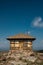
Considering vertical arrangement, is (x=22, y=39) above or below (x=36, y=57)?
above

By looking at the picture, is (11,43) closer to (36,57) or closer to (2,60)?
(2,60)

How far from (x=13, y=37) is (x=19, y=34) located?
2.88 ft

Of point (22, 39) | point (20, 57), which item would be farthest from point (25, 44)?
A: point (20, 57)

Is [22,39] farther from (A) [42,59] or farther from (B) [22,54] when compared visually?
(A) [42,59]

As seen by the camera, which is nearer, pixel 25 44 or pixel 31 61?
pixel 31 61

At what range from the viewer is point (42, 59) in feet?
46.3

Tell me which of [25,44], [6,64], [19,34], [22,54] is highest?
[19,34]

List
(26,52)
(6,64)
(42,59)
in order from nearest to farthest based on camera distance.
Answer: (6,64) → (42,59) → (26,52)

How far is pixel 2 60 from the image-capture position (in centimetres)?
1419

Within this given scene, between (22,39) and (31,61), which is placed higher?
(22,39)

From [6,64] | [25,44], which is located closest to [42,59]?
[25,44]

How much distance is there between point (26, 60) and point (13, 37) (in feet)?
10.8

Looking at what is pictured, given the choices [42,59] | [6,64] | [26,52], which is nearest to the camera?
[6,64]

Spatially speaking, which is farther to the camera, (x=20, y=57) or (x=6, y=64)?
(x=20, y=57)
